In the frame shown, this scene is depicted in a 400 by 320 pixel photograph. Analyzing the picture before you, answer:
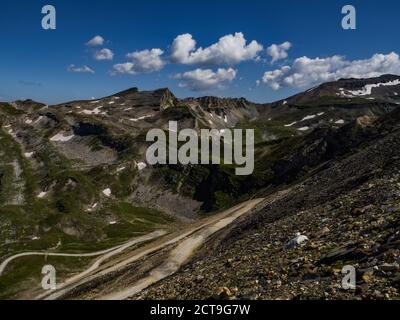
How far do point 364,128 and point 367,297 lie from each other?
471 ft

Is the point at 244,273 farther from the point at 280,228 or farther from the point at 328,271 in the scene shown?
the point at 280,228

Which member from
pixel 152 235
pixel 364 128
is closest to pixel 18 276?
pixel 152 235

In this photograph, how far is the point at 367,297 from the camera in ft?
76.2

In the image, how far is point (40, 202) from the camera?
633 feet

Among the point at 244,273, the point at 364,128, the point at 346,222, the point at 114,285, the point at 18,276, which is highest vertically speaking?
the point at 364,128

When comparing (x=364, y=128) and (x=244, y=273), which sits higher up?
(x=364, y=128)
